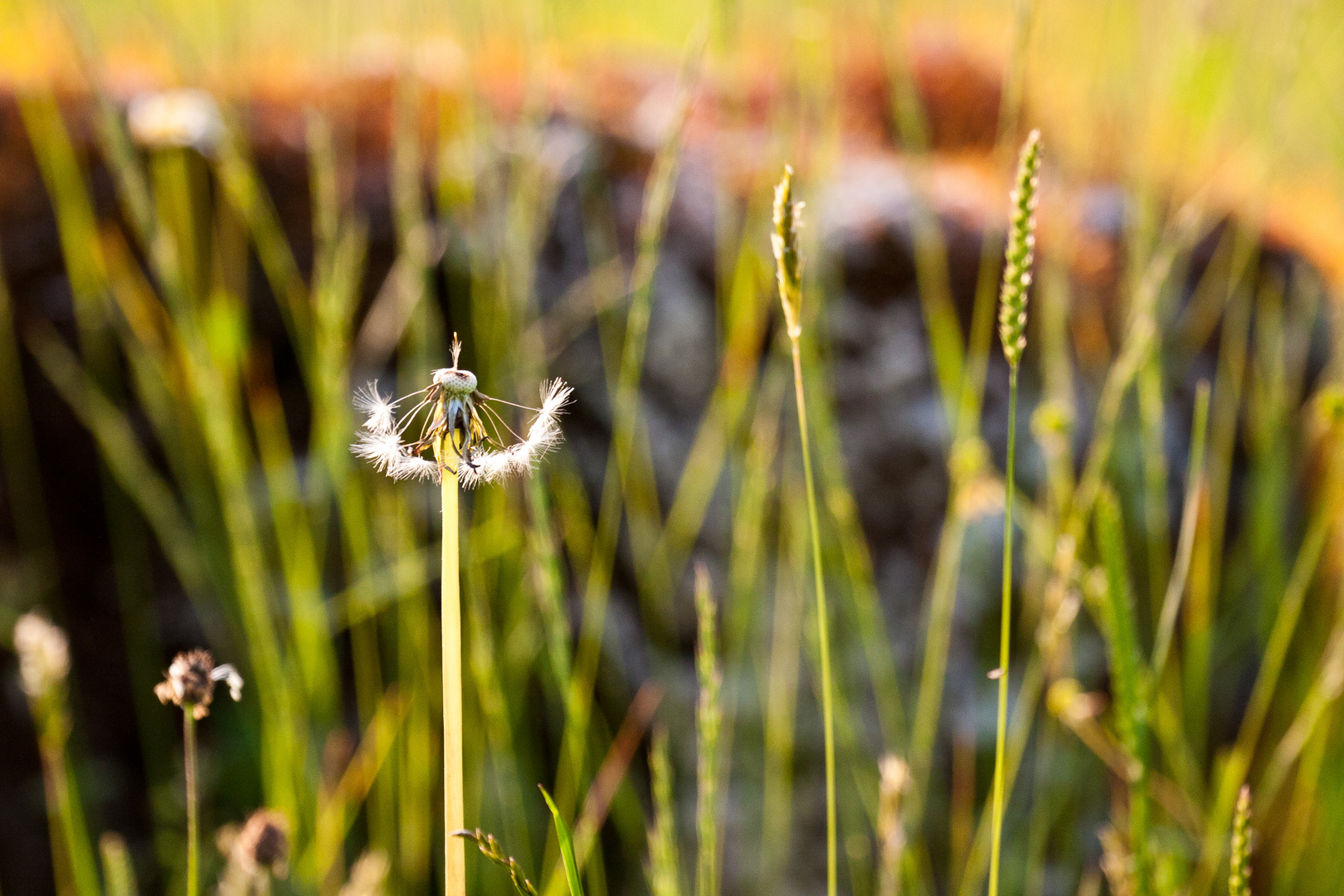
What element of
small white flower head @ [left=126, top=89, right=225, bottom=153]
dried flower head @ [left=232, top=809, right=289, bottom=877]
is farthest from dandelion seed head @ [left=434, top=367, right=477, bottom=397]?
small white flower head @ [left=126, top=89, right=225, bottom=153]

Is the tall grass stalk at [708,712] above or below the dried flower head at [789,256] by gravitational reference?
below

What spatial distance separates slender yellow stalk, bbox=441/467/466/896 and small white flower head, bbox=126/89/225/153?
0.91 meters

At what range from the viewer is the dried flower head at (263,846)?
38cm

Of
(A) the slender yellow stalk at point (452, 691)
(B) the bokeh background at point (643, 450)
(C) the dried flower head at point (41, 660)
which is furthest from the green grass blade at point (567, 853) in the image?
(B) the bokeh background at point (643, 450)

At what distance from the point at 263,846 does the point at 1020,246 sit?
1.30 feet

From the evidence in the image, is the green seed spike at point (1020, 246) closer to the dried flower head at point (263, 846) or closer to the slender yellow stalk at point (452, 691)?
the slender yellow stalk at point (452, 691)

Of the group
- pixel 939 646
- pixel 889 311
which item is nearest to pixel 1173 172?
pixel 889 311

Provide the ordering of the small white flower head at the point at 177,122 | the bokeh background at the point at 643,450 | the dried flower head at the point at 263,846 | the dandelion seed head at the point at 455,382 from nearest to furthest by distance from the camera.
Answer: the dandelion seed head at the point at 455,382 → the dried flower head at the point at 263,846 → the bokeh background at the point at 643,450 → the small white flower head at the point at 177,122

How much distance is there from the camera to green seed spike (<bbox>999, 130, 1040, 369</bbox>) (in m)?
0.28

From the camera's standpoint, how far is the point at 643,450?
0.98m

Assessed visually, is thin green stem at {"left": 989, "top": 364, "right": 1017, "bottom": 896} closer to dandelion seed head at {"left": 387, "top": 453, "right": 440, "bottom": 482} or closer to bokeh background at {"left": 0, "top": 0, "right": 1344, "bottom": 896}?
dandelion seed head at {"left": 387, "top": 453, "right": 440, "bottom": 482}

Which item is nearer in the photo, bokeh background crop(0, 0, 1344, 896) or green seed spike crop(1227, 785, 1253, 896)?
green seed spike crop(1227, 785, 1253, 896)

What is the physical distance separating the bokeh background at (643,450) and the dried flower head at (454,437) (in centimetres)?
35

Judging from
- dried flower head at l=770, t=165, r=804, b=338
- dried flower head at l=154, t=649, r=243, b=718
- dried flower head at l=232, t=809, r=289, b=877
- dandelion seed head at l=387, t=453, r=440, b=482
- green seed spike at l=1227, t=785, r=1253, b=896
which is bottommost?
dried flower head at l=232, t=809, r=289, b=877
